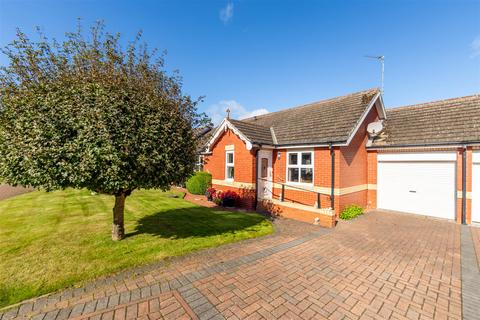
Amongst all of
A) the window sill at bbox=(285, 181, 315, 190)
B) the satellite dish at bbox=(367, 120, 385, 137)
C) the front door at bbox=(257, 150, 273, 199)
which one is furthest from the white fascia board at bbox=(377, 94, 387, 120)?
the front door at bbox=(257, 150, 273, 199)

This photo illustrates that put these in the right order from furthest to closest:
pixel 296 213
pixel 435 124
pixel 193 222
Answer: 1. pixel 435 124
2. pixel 296 213
3. pixel 193 222

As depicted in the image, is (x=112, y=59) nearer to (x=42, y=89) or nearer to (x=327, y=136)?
(x=42, y=89)

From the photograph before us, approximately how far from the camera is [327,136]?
9.92 m

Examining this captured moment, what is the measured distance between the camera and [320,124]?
11219mm

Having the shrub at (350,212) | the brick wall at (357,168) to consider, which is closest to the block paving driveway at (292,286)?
the shrub at (350,212)

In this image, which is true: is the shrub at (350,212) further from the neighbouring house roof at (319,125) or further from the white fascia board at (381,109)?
the white fascia board at (381,109)

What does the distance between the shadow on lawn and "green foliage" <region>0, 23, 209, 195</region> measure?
2.41m

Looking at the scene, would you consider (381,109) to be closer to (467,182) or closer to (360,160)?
(360,160)

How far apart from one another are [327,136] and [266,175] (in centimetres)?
407

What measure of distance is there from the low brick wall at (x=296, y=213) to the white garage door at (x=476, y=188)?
606 cm

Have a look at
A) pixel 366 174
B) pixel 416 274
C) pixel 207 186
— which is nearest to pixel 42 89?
pixel 416 274

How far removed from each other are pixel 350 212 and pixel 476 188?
5016 millimetres

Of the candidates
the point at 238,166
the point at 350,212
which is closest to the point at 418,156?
the point at 350,212

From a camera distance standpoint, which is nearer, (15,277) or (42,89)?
(15,277)
